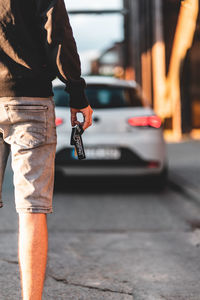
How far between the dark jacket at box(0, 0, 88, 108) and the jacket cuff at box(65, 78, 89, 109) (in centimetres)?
6

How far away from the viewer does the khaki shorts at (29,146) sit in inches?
102

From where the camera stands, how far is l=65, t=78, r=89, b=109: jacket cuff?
266cm

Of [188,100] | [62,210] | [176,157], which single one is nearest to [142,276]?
[62,210]

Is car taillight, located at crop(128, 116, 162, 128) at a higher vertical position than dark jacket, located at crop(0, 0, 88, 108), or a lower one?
lower

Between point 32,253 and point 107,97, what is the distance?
5621mm

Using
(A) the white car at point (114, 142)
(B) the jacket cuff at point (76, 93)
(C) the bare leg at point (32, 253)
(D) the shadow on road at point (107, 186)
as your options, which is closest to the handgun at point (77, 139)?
(B) the jacket cuff at point (76, 93)

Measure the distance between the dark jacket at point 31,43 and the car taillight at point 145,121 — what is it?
5182mm

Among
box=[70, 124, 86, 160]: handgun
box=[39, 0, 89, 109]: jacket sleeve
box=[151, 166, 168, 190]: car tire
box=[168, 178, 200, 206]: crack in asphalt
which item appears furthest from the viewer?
box=[151, 166, 168, 190]: car tire

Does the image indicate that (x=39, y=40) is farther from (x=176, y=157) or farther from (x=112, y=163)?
(x=176, y=157)

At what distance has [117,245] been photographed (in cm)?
481

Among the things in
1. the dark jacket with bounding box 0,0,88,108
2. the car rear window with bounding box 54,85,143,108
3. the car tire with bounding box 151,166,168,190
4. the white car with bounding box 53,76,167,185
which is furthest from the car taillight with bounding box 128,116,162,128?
the dark jacket with bounding box 0,0,88,108

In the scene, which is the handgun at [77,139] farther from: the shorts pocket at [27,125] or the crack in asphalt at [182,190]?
the crack in asphalt at [182,190]

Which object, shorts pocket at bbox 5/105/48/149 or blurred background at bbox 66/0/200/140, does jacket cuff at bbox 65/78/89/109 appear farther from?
blurred background at bbox 66/0/200/140

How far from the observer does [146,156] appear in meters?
7.77
